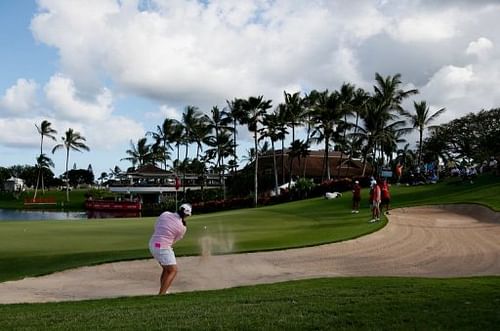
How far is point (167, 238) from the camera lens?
434 inches

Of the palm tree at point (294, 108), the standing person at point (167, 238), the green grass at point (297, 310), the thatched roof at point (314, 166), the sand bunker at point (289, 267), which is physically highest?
the palm tree at point (294, 108)

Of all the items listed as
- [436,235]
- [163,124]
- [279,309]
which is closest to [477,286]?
[279,309]

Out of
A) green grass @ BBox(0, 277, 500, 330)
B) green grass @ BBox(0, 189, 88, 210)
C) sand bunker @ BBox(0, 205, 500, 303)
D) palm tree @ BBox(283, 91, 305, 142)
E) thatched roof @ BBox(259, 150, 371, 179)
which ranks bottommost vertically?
sand bunker @ BBox(0, 205, 500, 303)

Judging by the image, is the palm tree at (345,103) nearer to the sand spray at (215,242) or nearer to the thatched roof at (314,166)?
the thatched roof at (314,166)

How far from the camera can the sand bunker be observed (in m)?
13.4

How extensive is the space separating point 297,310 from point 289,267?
798cm

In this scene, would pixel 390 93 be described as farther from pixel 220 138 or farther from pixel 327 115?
pixel 220 138

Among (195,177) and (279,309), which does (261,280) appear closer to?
(279,309)

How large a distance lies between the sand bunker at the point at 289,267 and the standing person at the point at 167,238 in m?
1.95

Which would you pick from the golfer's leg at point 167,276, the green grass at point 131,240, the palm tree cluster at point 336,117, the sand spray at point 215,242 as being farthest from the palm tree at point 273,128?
A: the golfer's leg at point 167,276

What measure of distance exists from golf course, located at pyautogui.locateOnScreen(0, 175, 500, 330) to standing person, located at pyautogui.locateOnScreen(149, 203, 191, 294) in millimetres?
487

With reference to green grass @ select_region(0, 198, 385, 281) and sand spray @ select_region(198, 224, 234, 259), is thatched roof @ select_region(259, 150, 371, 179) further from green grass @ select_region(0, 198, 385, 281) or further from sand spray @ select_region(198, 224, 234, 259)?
sand spray @ select_region(198, 224, 234, 259)

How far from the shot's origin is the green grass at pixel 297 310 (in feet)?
23.2

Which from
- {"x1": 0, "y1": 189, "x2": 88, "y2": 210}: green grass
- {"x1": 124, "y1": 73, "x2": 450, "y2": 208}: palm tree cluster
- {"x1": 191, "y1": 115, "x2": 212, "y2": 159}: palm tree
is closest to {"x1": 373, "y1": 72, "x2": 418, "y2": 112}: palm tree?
{"x1": 124, "y1": 73, "x2": 450, "y2": 208}: palm tree cluster
